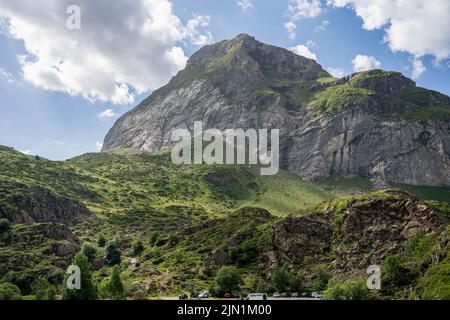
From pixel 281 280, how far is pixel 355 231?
33.3 metres

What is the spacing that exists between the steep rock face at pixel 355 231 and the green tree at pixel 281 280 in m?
13.4

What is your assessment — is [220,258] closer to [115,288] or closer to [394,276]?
[115,288]

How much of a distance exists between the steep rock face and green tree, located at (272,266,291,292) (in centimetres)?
1341

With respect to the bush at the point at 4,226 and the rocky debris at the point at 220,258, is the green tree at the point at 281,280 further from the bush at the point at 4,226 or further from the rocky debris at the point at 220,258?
the bush at the point at 4,226

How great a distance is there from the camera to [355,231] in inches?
5866

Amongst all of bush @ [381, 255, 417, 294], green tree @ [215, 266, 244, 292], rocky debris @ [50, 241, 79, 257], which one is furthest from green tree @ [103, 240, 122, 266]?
bush @ [381, 255, 417, 294]

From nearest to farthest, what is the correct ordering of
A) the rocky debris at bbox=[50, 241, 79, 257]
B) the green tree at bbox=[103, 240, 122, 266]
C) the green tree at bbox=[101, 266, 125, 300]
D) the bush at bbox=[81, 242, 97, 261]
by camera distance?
the green tree at bbox=[101, 266, 125, 300]
the rocky debris at bbox=[50, 241, 79, 257]
the green tree at bbox=[103, 240, 122, 266]
the bush at bbox=[81, 242, 97, 261]

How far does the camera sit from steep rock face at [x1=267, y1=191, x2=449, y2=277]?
446 ft

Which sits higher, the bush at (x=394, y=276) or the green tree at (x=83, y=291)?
the bush at (x=394, y=276)

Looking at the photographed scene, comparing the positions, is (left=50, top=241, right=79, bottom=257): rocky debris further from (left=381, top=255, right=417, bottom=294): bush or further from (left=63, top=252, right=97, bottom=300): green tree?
(left=381, top=255, right=417, bottom=294): bush

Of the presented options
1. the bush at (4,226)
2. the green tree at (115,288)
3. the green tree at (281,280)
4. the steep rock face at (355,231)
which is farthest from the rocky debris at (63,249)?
the green tree at (281,280)

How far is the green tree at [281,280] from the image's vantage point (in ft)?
433
